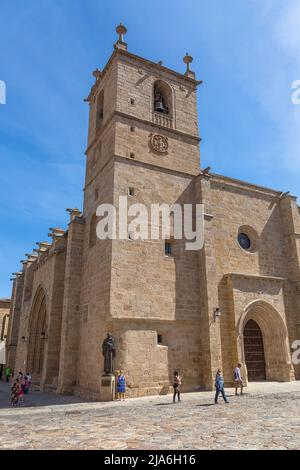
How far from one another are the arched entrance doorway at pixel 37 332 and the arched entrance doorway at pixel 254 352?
11425 mm

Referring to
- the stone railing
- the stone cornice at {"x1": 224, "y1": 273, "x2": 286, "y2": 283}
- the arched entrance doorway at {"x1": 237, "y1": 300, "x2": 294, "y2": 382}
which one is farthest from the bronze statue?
the stone railing

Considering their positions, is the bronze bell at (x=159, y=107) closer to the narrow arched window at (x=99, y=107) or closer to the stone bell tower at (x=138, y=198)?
the stone bell tower at (x=138, y=198)

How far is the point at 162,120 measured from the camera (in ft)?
58.9

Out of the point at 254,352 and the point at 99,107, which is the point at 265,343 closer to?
the point at 254,352

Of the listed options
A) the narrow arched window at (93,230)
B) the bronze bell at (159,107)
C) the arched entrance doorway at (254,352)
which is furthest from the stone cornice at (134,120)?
the arched entrance doorway at (254,352)

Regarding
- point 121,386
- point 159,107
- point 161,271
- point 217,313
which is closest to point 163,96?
point 159,107

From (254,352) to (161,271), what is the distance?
6.37 metres

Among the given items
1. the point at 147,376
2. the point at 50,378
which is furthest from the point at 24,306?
the point at 147,376

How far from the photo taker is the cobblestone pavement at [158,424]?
6.06 meters

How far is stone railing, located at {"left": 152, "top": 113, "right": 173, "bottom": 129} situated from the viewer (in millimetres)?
17697

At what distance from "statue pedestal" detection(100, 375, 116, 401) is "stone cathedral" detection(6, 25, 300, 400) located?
19.2 inches

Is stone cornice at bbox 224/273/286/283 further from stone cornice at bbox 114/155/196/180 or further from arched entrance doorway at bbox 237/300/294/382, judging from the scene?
stone cornice at bbox 114/155/196/180

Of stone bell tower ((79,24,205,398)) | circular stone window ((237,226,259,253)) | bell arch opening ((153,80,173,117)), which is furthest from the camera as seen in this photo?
bell arch opening ((153,80,173,117))
